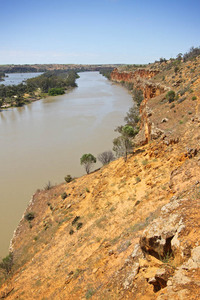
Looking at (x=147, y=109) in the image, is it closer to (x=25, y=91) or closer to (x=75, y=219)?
(x=75, y=219)

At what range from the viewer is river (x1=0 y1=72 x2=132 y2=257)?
19812 millimetres

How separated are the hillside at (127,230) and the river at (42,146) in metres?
2.37

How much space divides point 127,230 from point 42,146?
25.0 meters

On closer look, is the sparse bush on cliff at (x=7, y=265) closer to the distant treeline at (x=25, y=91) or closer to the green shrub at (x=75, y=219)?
the green shrub at (x=75, y=219)

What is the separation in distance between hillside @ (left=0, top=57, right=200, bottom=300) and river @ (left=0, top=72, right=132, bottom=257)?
2.37 meters

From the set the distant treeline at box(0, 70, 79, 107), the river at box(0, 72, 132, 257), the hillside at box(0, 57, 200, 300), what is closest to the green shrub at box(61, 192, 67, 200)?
the hillside at box(0, 57, 200, 300)

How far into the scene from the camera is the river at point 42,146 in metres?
19.8

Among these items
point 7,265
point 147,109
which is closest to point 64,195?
point 7,265

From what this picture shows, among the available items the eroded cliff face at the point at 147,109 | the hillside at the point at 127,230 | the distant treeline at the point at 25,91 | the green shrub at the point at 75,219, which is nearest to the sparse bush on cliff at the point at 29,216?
the hillside at the point at 127,230

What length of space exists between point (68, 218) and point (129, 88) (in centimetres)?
7272

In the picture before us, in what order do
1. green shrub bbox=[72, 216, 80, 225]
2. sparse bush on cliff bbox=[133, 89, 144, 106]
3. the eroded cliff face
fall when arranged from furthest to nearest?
sparse bush on cliff bbox=[133, 89, 144, 106]
the eroded cliff face
green shrub bbox=[72, 216, 80, 225]

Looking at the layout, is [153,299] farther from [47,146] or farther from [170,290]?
[47,146]

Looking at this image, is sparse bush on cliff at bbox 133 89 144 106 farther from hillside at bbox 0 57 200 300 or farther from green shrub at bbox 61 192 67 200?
green shrub at bbox 61 192 67 200

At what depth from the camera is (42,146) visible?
103ft
